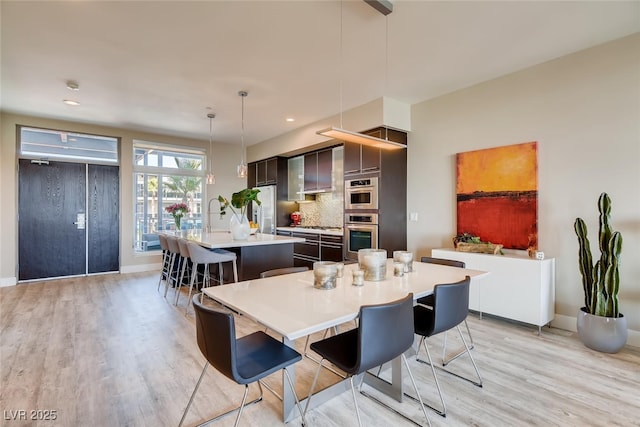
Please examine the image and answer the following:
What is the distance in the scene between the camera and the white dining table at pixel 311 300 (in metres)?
1.41

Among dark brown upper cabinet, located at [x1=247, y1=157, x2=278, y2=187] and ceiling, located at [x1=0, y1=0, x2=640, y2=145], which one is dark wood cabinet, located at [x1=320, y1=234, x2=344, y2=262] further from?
ceiling, located at [x1=0, y1=0, x2=640, y2=145]

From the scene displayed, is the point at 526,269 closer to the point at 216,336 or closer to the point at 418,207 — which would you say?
the point at 418,207

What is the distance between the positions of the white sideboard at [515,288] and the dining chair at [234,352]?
263cm

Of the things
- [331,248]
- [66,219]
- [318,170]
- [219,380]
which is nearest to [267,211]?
[318,170]

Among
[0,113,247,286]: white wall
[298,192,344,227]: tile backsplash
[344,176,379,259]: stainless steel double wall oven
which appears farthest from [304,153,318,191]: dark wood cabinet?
[0,113,247,286]: white wall

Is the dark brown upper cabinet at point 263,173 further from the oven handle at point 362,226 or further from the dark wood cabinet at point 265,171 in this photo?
the oven handle at point 362,226

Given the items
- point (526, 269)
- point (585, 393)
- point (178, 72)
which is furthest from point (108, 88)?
point (585, 393)

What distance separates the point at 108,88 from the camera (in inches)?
159

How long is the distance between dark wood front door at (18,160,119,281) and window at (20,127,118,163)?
0.15m

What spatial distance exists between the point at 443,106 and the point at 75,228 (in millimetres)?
6621

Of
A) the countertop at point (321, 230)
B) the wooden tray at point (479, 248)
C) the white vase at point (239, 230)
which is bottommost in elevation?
the wooden tray at point (479, 248)

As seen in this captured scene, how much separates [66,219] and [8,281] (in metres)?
1.27

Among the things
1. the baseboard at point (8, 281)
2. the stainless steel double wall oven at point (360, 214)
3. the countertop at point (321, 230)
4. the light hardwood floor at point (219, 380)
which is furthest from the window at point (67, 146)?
the stainless steel double wall oven at point (360, 214)

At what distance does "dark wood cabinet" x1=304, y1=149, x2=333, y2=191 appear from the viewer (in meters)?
5.75
